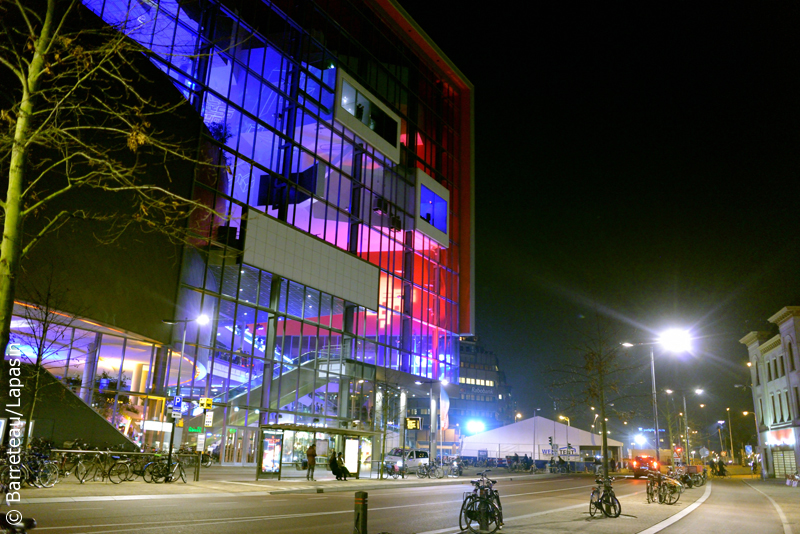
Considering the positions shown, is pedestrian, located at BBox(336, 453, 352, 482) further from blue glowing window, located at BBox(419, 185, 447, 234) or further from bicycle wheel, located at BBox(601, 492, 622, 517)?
blue glowing window, located at BBox(419, 185, 447, 234)

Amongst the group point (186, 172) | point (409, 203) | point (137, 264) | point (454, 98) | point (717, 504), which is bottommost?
point (717, 504)

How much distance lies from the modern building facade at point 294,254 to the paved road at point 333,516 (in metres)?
10.0

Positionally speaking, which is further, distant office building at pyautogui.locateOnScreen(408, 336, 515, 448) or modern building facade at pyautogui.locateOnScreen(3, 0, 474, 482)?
distant office building at pyautogui.locateOnScreen(408, 336, 515, 448)

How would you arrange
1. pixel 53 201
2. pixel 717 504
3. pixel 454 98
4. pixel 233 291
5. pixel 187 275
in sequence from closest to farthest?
1. pixel 717 504
2. pixel 53 201
3. pixel 187 275
4. pixel 233 291
5. pixel 454 98

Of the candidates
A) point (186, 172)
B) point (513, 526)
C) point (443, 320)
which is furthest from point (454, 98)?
point (513, 526)

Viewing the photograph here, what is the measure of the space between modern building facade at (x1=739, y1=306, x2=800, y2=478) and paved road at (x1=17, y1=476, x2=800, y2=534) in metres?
35.4

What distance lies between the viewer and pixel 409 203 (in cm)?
5000

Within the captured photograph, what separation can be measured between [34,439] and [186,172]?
14587 millimetres

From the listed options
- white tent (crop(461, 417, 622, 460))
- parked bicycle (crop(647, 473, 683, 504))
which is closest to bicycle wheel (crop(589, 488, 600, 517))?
parked bicycle (crop(647, 473, 683, 504))

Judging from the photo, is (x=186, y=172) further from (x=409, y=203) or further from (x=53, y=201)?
(x=409, y=203)

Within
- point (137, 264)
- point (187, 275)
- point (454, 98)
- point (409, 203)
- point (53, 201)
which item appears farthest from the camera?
point (454, 98)

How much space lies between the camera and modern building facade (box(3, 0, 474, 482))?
2930 cm

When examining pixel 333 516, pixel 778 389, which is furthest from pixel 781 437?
pixel 333 516

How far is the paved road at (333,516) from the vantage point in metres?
11.2
